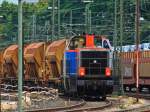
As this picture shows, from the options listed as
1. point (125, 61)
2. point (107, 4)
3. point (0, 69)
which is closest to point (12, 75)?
point (0, 69)

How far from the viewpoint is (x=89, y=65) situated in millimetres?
30312

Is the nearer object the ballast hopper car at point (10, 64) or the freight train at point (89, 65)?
the freight train at point (89, 65)

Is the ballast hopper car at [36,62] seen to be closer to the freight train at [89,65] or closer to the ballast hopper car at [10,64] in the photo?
the ballast hopper car at [10,64]

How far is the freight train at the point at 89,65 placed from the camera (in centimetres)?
3000

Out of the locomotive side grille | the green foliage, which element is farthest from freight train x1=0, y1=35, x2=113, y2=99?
the green foliage

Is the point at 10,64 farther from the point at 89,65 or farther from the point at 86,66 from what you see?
the point at 89,65

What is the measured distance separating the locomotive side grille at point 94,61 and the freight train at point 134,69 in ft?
45.0

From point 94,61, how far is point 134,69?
16.5 m

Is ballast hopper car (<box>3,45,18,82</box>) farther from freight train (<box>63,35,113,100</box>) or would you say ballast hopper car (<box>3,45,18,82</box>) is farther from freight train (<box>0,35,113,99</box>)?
freight train (<box>63,35,113,100</box>)

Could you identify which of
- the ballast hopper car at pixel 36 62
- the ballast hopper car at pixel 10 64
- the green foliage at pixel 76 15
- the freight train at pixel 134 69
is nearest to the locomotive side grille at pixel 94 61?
the ballast hopper car at pixel 36 62

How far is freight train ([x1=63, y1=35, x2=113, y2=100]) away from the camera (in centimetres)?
3000

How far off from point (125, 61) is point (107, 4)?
1548 inches

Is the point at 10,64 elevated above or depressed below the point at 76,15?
below

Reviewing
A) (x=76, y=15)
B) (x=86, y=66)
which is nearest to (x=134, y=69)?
(x=86, y=66)
